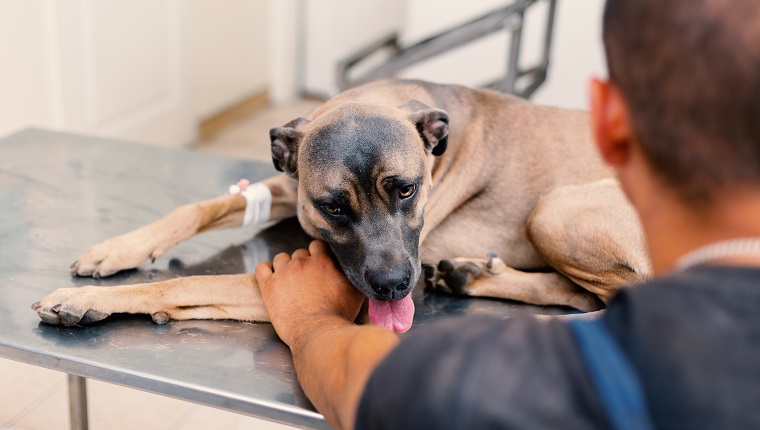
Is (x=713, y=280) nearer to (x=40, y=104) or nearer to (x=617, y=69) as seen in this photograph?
(x=617, y=69)

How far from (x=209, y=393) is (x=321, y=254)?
0.57 m

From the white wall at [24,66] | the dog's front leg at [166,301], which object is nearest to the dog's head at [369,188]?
the dog's front leg at [166,301]

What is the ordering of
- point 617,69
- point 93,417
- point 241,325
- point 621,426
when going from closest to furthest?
point 621,426
point 617,69
point 241,325
point 93,417

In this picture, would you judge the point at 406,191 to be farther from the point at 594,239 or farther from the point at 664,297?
the point at 664,297

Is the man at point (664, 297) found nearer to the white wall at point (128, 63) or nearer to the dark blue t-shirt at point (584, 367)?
the dark blue t-shirt at point (584, 367)

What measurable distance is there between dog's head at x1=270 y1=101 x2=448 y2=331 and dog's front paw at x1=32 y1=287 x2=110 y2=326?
0.62 metres

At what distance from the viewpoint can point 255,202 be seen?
255cm

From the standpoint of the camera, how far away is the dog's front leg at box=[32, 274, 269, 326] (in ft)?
6.48

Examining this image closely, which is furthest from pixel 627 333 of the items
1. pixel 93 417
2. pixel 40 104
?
pixel 40 104

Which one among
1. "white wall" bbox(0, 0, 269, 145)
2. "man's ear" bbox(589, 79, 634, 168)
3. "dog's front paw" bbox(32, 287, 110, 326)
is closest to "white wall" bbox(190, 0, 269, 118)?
"white wall" bbox(0, 0, 269, 145)

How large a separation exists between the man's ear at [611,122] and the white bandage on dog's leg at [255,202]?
5.15 feet

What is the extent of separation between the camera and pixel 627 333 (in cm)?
93

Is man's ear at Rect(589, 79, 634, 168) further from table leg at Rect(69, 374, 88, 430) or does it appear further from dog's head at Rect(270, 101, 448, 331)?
table leg at Rect(69, 374, 88, 430)

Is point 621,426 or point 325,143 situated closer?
point 621,426
